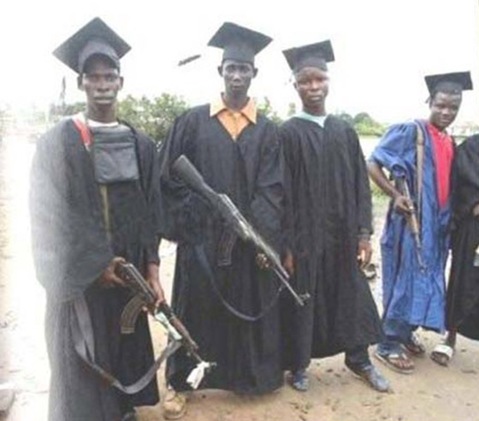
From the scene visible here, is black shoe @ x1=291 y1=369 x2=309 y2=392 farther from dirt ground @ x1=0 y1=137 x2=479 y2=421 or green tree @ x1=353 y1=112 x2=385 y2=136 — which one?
green tree @ x1=353 y1=112 x2=385 y2=136

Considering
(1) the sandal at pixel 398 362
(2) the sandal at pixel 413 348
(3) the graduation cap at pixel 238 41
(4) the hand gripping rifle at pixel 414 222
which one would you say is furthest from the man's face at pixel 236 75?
(2) the sandal at pixel 413 348

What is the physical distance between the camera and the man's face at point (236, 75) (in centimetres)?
336

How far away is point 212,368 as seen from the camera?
11.5 feet

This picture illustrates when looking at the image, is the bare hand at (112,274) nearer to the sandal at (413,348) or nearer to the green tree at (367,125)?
the sandal at (413,348)

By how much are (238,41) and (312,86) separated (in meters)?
0.56

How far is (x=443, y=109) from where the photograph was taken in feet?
→ 13.4

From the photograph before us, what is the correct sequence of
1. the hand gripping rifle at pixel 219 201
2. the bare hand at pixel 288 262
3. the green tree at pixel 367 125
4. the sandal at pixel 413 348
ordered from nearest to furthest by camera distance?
the hand gripping rifle at pixel 219 201
the bare hand at pixel 288 262
the sandal at pixel 413 348
the green tree at pixel 367 125

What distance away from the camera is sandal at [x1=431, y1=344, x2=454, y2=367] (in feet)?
14.3

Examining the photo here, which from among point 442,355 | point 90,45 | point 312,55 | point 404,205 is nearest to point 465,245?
point 404,205

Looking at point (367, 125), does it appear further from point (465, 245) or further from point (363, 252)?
point (363, 252)

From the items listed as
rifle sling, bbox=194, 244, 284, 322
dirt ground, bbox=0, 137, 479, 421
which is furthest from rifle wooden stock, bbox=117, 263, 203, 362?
dirt ground, bbox=0, 137, 479, 421

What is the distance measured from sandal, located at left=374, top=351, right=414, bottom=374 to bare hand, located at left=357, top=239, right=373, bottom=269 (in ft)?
2.82

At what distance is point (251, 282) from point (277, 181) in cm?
63

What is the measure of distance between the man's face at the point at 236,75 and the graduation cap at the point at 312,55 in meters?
0.41
